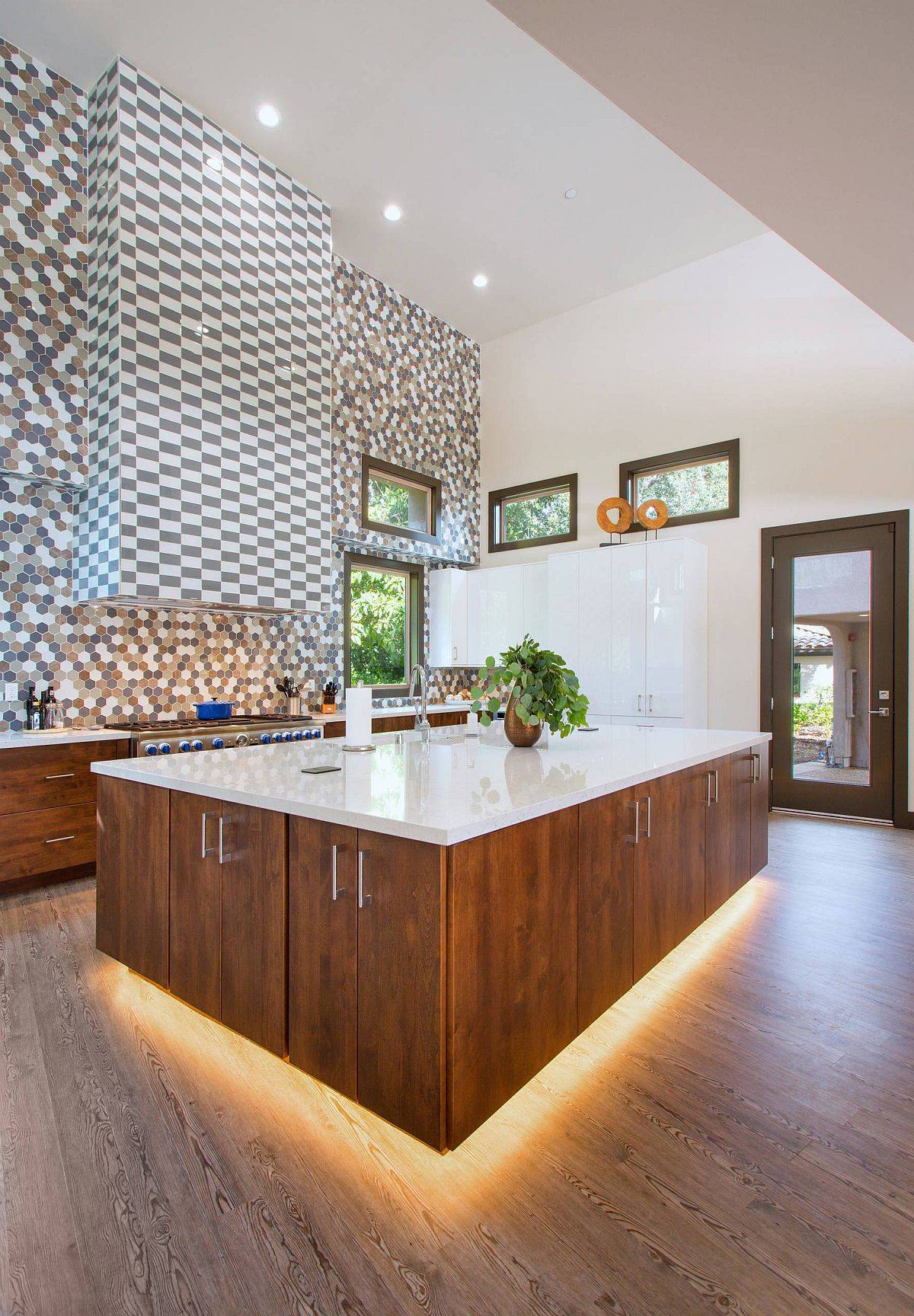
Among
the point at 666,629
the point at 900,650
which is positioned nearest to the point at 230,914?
the point at 666,629

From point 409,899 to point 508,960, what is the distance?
298 mm

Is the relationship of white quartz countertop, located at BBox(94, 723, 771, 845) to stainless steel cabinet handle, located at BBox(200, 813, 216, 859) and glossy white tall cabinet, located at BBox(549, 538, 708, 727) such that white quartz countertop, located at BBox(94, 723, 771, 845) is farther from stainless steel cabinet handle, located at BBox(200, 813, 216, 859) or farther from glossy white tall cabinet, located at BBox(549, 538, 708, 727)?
glossy white tall cabinet, located at BBox(549, 538, 708, 727)

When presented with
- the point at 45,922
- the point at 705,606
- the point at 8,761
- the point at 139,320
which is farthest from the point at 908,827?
the point at 139,320

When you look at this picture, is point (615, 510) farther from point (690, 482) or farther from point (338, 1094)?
point (338, 1094)

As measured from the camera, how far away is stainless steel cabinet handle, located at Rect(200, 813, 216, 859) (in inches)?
74.8

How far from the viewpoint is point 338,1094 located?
5.58 ft

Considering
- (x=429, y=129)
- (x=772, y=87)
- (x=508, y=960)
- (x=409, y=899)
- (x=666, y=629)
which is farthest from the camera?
(x=666, y=629)

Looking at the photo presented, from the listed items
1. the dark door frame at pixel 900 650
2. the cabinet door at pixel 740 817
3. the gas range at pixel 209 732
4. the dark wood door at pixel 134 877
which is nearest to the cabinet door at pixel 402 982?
the dark wood door at pixel 134 877

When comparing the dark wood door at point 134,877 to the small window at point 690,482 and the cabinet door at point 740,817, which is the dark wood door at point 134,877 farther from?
the small window at point 690,482

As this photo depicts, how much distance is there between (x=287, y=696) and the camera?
4.96 m

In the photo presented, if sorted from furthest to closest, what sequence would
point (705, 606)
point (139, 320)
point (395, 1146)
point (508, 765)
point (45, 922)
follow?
point (705, 606), point (139, 320), point (45, 922), point (508, 765), point (395, 1146)

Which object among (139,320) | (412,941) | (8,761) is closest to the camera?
(412,941)

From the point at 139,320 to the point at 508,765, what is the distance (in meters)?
3.33

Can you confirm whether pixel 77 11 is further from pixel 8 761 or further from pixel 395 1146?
pixel 395 1146
